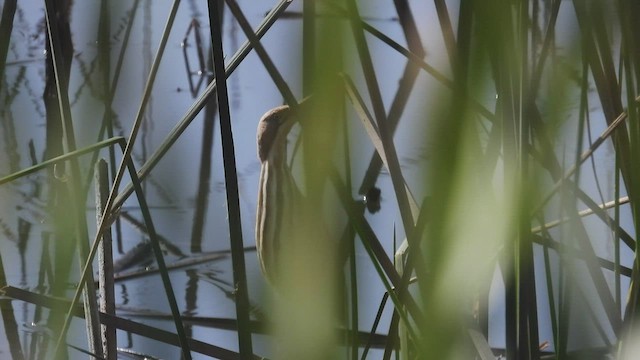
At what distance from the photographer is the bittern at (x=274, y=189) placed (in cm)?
146

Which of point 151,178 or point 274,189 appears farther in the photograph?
point 274,189

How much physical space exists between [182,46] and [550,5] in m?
2.46

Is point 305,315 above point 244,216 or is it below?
below

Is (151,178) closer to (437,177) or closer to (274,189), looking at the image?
(274,189)

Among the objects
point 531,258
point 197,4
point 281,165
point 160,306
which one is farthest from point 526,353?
point 197,4

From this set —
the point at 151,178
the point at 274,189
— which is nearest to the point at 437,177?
the point at 151,178

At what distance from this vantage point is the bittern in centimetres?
146

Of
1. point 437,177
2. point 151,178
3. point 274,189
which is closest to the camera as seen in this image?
point 437,177

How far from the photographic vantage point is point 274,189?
153cm

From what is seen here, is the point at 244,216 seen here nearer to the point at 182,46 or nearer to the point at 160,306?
the point at 160,306

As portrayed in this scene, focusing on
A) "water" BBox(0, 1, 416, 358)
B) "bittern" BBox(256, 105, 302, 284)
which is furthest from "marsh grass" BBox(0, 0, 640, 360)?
"bittern" BBox(256, 105, 302, 284)

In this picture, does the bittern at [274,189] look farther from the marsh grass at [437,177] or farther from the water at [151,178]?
the marsh grass at [437,177]

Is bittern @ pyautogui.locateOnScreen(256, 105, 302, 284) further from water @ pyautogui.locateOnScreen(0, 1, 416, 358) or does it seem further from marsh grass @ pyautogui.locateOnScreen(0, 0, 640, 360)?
marsh grass @ pyautogui.locateOnScreen(0, 0, 640, 360)

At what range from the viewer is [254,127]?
2.15 metres
